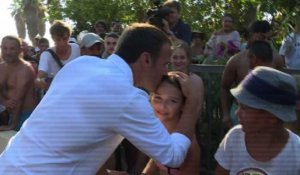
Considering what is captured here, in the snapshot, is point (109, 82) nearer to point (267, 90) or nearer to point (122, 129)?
point (122, 129)

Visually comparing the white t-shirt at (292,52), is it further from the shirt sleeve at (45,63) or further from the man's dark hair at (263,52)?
the shirt sleeve at (45,63)

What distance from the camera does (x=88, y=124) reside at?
135 cm

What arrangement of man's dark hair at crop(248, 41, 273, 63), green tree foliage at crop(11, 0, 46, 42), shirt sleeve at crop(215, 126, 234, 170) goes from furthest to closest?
green tree foliage at crop(11, 0, 46, 42) < man's dark hair at crop(248, 41, 273, 63) < shirt sleeve at crop(215, 126, 234, 170)

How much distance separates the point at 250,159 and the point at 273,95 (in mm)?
189

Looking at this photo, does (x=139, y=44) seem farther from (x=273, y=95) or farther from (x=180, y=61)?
(x=180, y=61)

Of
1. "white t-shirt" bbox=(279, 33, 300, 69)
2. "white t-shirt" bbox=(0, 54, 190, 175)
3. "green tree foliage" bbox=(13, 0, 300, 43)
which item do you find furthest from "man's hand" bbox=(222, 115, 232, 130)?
"green tree foliage" bbox=(13, 0, 300, 43)

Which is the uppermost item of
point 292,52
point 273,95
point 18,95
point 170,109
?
point 273,95

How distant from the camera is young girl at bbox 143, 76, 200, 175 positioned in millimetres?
1737

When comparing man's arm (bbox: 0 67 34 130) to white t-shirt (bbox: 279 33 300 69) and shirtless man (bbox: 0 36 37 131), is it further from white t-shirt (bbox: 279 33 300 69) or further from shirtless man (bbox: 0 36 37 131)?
white t-shirt (bbox: 279 33 300 69)

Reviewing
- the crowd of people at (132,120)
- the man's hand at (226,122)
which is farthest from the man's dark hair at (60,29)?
the crowd of people at (132,120)

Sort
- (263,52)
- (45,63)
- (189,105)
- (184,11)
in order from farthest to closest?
(184,11), (45,63), (263,52), (189,105)

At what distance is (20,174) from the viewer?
1379mm

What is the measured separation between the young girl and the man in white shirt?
30cm

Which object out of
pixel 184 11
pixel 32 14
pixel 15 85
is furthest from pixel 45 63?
pixel 32 14
